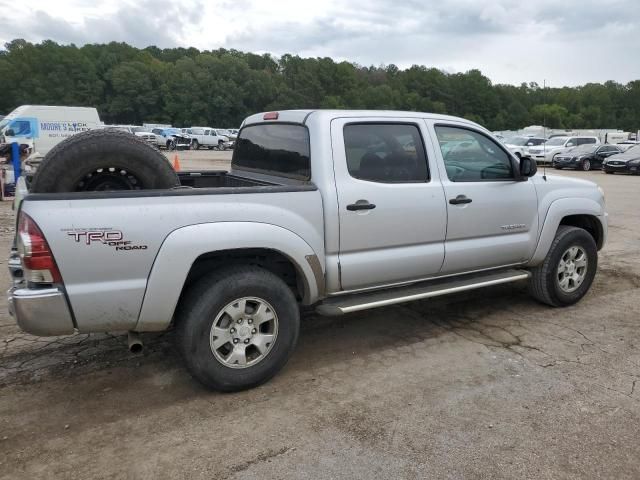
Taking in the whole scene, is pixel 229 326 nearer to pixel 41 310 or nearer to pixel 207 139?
pixel 41 310

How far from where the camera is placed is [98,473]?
106 inches

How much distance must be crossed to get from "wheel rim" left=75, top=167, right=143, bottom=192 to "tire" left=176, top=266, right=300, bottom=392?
2.66ft

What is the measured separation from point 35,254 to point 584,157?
28002 mm

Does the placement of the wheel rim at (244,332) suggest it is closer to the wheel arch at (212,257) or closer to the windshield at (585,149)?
the wheel arch at (212,257)

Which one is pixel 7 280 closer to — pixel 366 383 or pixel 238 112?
pixel 366 383

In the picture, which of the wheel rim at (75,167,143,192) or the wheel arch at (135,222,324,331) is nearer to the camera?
the wheel arch at (135,222,324,331)

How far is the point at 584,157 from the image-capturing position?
86.1ft

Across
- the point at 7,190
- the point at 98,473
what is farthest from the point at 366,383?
the point at 7,190

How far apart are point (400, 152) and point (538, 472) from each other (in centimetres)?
244

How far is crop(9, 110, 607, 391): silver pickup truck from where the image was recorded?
9.76 feet

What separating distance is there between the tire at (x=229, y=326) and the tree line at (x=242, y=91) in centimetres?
9337

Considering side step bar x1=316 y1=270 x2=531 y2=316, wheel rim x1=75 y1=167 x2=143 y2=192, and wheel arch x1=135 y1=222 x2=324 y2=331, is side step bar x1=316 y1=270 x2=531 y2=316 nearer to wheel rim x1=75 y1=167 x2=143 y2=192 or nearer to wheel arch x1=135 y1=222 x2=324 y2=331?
wheel arch x1=135 y1=222 x2=324 y2=331

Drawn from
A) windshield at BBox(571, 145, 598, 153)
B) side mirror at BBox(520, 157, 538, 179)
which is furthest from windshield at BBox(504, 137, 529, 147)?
side mirror at BBox(520, 157, 538, 179)

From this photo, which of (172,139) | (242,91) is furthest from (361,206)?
(242,91)
